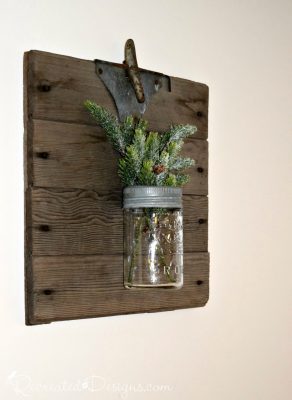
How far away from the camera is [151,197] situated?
1.20m

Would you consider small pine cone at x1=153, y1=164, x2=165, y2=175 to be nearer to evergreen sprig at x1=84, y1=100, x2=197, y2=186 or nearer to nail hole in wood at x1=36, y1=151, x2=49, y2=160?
evergreen sprig at x1=84, y1=100, x2=197, y2=186

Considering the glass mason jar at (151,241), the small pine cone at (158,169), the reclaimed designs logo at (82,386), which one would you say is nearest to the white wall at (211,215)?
the reclaimed designs logo at (82,386)

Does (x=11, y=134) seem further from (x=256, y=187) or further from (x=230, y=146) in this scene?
(x=256, y=187)

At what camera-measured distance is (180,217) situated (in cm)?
130

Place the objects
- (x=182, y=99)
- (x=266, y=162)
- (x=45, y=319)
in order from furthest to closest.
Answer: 1. (x=266, y=162)
2. (x=182, y=99)
3. (x=45, y=319)

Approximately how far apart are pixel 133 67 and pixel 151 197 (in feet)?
1.04

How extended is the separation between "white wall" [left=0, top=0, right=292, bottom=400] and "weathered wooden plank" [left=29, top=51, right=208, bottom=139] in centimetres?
4

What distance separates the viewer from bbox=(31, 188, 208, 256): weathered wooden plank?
46.3 inches

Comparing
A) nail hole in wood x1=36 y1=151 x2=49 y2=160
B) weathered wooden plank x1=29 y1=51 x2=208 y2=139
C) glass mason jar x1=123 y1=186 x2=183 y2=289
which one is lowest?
glass mason jar x1=123 y1=186 x2=183 y2=289

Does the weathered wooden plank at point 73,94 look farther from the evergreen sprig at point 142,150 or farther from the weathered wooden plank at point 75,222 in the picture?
the weathered wooden plank at point 75,222

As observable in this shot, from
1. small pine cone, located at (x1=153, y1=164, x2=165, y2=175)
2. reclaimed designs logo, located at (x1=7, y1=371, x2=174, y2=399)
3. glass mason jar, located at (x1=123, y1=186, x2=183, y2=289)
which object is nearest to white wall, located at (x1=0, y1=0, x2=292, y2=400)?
reclaimed designs logo, located at (x1=7, y1=371, x2=174, y2=399)

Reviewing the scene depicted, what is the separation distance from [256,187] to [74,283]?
628mm

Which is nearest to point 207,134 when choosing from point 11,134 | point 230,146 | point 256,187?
point 230,146

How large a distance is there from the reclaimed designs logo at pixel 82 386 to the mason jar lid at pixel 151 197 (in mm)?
396
